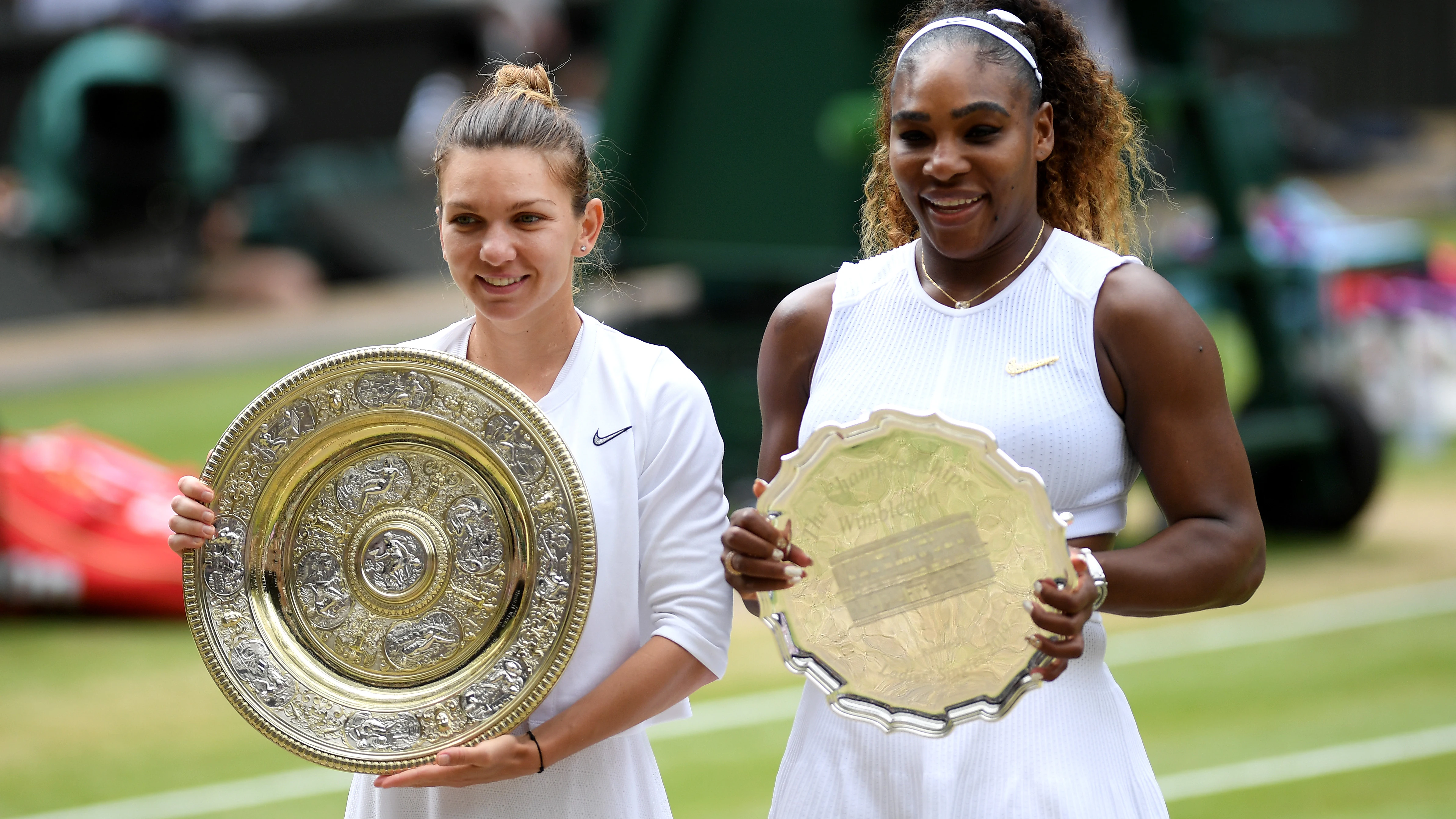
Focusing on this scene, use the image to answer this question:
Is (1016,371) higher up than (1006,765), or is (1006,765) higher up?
(1016,371)

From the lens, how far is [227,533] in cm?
235

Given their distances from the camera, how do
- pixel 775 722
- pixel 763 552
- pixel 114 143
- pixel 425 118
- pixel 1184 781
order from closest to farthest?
pixel 763 552
pixel 1184 781
pixel 775 722
pixel 114 143
pixel 425 118

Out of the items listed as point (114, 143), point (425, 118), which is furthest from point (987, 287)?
point (425, 118)

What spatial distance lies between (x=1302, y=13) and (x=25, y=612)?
9.99 meters

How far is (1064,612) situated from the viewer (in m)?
2.04

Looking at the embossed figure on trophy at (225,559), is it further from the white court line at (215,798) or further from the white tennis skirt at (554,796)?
the white court line at (215,798)

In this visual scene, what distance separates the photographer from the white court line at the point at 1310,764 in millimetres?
5262

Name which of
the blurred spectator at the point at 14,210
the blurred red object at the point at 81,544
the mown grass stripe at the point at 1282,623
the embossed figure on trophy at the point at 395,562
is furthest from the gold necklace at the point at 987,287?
the blurred spectator at the point at 14,210

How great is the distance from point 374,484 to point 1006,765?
0.90 metres

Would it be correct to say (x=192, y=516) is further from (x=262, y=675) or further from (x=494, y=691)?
(x=494, y=691)

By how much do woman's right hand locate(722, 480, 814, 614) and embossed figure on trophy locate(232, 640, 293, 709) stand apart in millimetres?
618

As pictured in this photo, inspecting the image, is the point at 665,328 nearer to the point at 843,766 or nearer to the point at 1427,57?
the point at 843,766

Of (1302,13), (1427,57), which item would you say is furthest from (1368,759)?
(1427,57)

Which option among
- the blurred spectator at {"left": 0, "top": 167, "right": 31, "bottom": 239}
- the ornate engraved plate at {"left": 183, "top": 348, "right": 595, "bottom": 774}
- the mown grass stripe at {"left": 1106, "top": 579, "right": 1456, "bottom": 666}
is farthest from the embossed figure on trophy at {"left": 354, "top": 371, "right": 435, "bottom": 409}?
the blurred spectator at {"left": 0, "top": 167, "right": 31, "bottom": 239}
